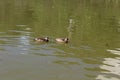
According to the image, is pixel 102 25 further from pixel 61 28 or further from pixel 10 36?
pixel 10 36

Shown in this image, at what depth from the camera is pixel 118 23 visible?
31.4 m

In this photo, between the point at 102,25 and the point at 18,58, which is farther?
the point at 102,25

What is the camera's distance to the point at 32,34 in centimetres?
2336

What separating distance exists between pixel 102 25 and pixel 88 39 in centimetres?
803

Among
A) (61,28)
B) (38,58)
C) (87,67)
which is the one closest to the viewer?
(87,67)

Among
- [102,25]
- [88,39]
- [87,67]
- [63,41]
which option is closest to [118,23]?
[102,25]

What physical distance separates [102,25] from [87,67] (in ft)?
49.3

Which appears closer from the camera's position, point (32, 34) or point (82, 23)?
point (32, 34)

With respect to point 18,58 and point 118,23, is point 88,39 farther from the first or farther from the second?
point 118,23

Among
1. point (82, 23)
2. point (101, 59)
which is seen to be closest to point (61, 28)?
point (82, 23)

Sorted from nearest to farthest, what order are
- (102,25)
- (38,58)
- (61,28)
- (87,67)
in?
(87,67) → (38,58) → (61,28) → (102,25)

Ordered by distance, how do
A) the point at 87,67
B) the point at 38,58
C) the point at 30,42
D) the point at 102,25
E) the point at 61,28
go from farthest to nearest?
the point at 102,25 → the point at 61,28 → the point at 30,42 → the point at 38,58 → the point at 87,67

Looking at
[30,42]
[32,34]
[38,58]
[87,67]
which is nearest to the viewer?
[87,67]

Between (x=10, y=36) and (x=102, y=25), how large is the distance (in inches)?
428
